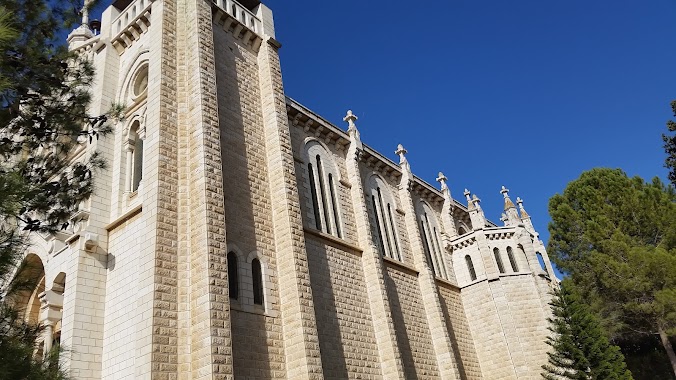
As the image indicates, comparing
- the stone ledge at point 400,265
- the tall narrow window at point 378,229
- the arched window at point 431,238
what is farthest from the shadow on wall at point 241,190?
the arched window at point 431,238

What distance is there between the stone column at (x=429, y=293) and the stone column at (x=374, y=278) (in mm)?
3096

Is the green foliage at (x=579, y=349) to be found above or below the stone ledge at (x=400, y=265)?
below

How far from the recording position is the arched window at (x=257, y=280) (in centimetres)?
1216

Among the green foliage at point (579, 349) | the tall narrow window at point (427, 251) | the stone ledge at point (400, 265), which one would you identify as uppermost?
the tall narrow window at point (427, 251)

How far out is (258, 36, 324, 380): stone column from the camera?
460 inches

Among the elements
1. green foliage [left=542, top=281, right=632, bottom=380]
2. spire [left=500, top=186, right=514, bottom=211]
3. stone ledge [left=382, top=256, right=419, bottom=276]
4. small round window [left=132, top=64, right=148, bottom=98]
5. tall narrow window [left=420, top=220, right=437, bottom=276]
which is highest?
spire [left=500, top=186, right=514, bottom=211]

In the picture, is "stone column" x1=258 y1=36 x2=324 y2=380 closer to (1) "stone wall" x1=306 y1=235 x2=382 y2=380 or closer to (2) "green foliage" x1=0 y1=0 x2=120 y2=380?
→ (1) "stone wall" x1=306 y1=235 x2=382 y2=380

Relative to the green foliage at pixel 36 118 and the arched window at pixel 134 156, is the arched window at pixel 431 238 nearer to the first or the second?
the arched window at pixel 134 156

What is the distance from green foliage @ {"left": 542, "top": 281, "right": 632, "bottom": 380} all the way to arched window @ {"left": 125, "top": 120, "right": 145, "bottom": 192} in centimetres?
1413

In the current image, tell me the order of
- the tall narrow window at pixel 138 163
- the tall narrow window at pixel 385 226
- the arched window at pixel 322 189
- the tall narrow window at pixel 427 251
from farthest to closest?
the tall narrow window at pixel 427 251
the tall narrow window at pixel 385 226
the arched window at pixel 322 189
the tall narrow window at pixel 138 163

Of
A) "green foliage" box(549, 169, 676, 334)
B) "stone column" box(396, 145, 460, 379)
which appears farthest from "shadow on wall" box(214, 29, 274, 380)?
"green foliage" box(549, 169, 676, 334)

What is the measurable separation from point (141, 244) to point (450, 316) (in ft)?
42.9

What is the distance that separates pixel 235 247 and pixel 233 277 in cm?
68

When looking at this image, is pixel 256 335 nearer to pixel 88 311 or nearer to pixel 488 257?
pixel 88 311
